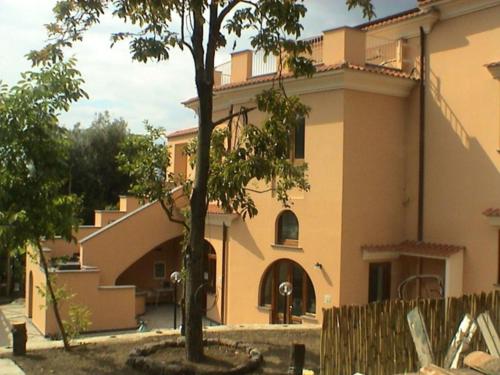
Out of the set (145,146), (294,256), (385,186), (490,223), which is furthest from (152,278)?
(145,146)

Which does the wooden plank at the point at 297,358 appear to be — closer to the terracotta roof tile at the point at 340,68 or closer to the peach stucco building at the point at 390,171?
the peach stucco building at the point at 390,171

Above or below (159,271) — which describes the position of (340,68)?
above

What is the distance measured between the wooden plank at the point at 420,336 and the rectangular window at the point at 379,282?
9.50 meters

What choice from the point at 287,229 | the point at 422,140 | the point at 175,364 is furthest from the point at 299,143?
the point at 175,364

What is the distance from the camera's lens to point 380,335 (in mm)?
7676

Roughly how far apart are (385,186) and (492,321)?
9.18m

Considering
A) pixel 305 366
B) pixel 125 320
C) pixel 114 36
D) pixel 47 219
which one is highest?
pixel 114 36

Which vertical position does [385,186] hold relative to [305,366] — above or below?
above

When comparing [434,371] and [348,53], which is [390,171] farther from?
[434,371]

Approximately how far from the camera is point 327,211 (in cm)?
1694

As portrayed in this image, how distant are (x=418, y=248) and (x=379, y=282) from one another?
1482 millimetres

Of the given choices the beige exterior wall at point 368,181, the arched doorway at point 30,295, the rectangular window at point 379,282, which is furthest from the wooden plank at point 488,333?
the arched doorway at point 30,295

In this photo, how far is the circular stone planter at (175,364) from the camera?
841cm

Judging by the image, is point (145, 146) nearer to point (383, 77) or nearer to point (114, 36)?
point (114, 36)
